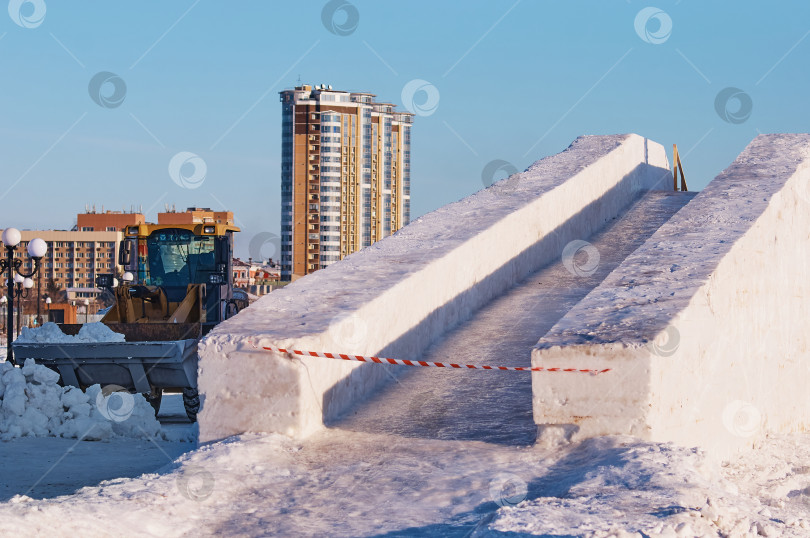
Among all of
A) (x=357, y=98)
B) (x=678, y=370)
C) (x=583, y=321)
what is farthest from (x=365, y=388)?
(x=357, y=98)

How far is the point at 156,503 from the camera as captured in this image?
18.1 ft

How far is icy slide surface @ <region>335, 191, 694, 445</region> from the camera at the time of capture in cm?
700

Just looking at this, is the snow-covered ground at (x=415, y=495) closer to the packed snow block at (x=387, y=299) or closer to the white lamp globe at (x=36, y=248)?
the packed snow block at (x=387, y=299)

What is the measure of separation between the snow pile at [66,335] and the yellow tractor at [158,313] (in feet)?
0.64

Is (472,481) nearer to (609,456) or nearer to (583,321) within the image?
(609,456)

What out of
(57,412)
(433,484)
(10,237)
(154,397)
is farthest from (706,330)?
(10,237)

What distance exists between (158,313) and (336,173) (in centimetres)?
9379

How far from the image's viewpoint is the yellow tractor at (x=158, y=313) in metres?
12.9

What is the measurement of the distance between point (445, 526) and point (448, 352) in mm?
3361

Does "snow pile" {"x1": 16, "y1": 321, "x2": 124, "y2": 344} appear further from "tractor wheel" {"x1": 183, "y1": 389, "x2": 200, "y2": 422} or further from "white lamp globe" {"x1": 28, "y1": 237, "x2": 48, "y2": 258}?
"white lamp globe" {"x1": 28, "y1": 237, "x2": 48, "y2": 258}

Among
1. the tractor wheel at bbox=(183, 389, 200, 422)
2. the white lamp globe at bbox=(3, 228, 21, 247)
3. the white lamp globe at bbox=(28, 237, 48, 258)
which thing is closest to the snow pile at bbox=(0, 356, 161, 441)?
the tractor wheel at bbox=(183, 389, 200, 422)

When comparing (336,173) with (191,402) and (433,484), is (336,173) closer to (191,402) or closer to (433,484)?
(191,402)

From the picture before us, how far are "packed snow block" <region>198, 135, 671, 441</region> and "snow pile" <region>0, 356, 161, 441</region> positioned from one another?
3216mm

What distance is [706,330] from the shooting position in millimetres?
7285
